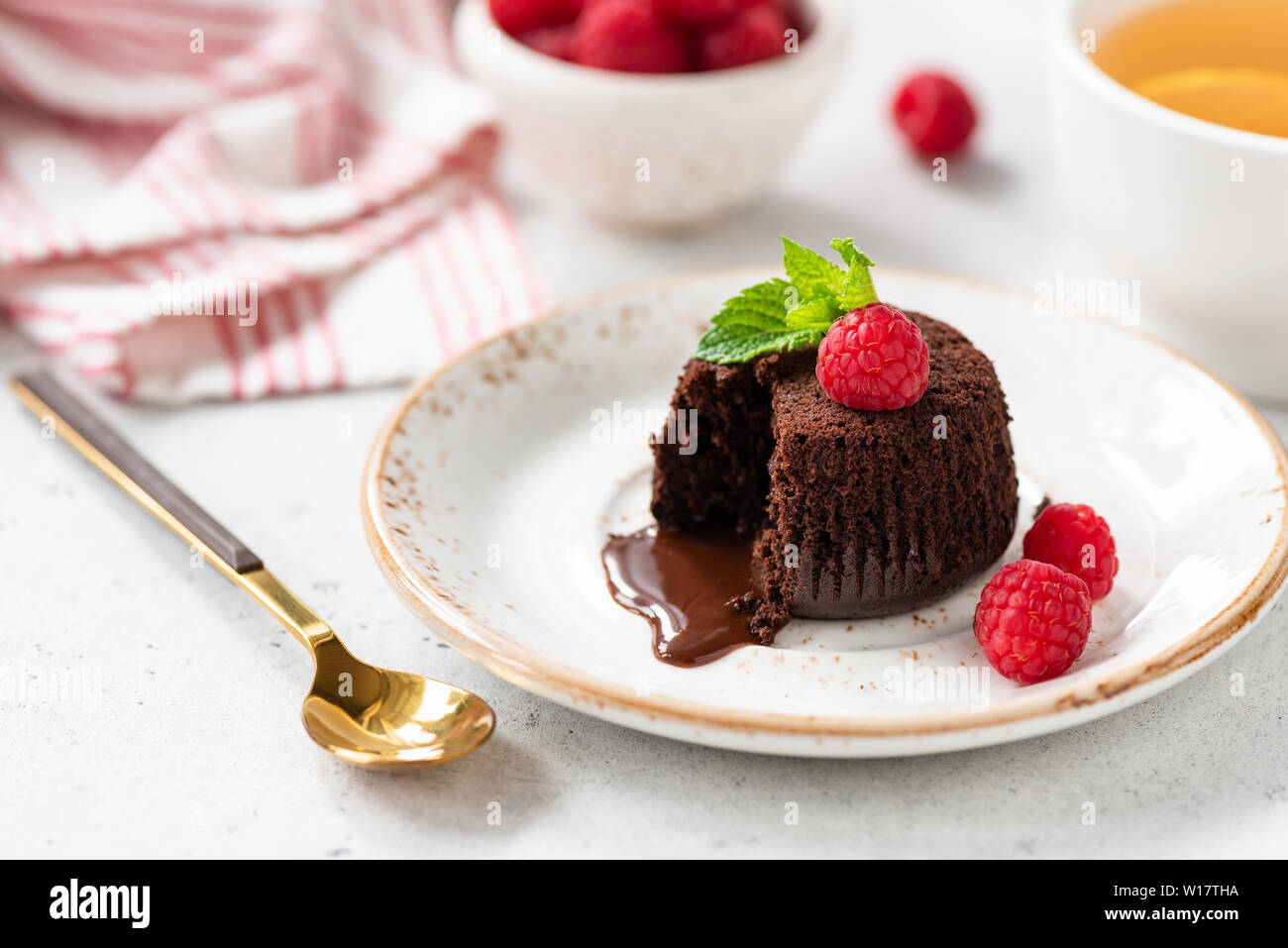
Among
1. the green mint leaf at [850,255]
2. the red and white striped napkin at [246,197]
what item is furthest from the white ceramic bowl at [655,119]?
the green mint leaf at [850,255]

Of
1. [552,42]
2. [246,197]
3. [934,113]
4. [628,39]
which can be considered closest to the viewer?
[628,39]

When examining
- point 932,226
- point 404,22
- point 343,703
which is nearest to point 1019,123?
point 932,226

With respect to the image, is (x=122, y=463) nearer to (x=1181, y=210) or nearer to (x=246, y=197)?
(x=246, y=197)

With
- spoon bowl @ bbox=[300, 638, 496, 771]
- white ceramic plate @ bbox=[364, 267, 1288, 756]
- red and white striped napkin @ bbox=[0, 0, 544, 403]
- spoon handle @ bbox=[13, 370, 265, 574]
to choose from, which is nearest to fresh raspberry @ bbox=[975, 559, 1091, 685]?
white ceramic plate @ bbox=[364, 267, 1288, 756]

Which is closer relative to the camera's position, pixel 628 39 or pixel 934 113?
pixel 628 39

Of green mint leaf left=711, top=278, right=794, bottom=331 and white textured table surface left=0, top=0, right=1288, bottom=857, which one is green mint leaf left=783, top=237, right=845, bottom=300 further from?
white textured table surface left=0, top=0, right=1288, bottom=857

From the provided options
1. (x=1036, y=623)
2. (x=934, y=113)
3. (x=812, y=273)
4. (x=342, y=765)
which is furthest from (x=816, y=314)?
(x=934, y=113)
